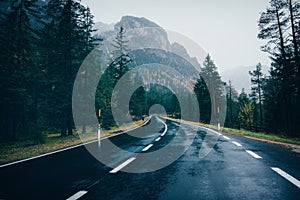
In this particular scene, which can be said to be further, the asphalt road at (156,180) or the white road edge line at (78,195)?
the asphalt road at (156,180)

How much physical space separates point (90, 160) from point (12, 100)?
1218 cm

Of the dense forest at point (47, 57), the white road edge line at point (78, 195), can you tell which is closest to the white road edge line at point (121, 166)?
the white road edge line at point (78, 195)

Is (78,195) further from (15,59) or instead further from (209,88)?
(209,88)

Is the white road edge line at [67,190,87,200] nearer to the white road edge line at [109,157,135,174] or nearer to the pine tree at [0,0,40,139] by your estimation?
the white road edge line at [109,157,135,174]

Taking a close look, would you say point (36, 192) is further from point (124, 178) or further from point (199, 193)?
point (199, 193)

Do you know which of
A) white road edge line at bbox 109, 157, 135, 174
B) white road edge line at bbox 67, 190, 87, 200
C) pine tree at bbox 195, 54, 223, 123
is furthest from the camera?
pine tree at bbox 195, 54, 223, 123

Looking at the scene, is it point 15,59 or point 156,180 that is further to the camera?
point 15,59

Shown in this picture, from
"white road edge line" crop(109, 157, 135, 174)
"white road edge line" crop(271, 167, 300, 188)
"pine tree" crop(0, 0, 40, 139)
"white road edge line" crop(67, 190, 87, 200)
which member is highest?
"pine tree" crop(0, 0, 40, 139)

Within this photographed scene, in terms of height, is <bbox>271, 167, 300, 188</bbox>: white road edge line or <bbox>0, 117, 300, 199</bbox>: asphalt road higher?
<bbox>271, 167, 300, 188</bbox>: white road edge line

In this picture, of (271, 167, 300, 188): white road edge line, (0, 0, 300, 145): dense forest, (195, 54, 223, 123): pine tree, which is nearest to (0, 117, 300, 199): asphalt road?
(271, 167, 300, 188): white road edge line

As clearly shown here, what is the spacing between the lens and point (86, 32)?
20.2 metres

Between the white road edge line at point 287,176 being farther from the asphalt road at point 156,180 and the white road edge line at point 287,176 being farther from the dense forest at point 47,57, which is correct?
the dense forest at point 47,57

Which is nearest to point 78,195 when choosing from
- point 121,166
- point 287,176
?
point 121,166

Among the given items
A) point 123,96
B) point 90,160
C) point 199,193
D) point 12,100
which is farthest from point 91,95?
point 199,193
